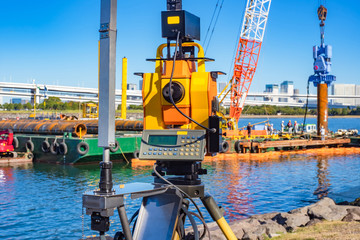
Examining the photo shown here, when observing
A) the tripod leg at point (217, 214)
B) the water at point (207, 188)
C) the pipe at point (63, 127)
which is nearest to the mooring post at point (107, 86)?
the tripod leg at point (217, 214)

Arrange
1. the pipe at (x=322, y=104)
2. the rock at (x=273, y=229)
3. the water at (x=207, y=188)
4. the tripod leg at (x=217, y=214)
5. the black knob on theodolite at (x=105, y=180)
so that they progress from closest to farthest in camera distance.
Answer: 1. the black knob on theodolite at (x=105, y=180)
2. the tripod leg at (x=217, y=214)
3. the rock at (x=273, y=229)
4. the water at (x=207, y=188)
5. the pipe at (x=322, y=104)

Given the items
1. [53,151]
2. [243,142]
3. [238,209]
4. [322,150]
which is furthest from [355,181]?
[53,151]

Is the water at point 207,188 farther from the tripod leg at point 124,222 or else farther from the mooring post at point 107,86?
the mooring post at point 107,86

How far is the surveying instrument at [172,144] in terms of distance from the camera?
13.9ft

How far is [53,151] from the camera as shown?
2984cm

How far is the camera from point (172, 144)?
4762 millimetres

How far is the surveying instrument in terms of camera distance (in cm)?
425

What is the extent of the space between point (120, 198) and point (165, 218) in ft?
2.97

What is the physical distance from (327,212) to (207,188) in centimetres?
1010

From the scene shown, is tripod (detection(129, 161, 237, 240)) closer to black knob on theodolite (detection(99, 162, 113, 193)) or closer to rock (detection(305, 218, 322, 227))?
black knob on theodolite (detection(99, 162, 113, 193))

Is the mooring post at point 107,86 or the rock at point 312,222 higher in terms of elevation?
the mooring post at point 107,86

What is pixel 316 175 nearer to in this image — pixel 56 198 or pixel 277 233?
pixel 56 198

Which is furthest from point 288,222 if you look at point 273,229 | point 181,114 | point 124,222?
point 124,222

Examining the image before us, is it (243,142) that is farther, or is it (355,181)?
(243,142)
